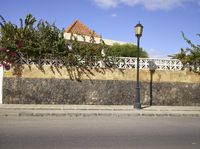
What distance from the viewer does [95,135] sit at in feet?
31.2

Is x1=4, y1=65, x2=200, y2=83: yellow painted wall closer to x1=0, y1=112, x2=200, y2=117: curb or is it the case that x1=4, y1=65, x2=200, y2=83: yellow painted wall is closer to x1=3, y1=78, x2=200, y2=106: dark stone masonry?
x1=3, y1=78, x2=200, y2=106: dark stone masonry

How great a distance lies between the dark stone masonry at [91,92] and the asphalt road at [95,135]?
20.2ft

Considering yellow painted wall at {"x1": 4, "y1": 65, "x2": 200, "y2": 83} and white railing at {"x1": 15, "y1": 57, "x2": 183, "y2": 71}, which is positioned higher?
white railing at {"x1": 15, "y1": 57, "x2": 183, "y2": 71}

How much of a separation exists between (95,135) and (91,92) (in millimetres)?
9210

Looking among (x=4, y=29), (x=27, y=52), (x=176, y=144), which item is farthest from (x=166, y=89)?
(x=176, y=144)

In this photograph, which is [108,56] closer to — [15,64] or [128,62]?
[128,62]

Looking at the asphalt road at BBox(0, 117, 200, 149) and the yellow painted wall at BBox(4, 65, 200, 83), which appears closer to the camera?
the asphalt road at BBox(0, 117, 200, 149)

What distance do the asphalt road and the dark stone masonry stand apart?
20.2 ft

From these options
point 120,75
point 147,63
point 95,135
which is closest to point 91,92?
point 120,75

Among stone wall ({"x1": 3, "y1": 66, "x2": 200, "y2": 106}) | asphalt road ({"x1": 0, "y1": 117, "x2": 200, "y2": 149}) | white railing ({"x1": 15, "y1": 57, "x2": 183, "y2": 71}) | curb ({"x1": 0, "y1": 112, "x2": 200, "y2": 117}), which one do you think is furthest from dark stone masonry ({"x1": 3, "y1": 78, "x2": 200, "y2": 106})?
asphalt road ({"x1": 0, "y1": 117, "x2": 200, "y2": 149})

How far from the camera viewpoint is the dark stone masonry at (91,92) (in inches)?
693

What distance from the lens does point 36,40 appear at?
1794cm

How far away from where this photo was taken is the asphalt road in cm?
813

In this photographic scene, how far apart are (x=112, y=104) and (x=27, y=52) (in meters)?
5.77
